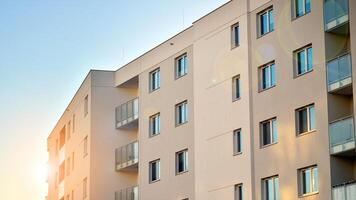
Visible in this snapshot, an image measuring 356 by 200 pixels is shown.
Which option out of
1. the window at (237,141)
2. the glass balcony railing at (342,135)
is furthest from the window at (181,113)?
the glass balcony railing at (342,135)

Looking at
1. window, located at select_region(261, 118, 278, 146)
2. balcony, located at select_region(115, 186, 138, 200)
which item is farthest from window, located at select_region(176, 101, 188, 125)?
window, located at select_region(261, 118, 278, 146)

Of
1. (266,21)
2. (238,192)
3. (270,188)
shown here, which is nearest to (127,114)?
(238,192)

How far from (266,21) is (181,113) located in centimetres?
1018

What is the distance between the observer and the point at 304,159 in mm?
42094

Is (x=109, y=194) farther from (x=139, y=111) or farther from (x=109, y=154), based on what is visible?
(x=139, y=111)

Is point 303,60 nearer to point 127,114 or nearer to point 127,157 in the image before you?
point 127,157

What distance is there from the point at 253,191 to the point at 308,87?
6394mm

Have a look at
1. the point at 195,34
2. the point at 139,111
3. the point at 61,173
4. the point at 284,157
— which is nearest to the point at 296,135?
the point at 284,157

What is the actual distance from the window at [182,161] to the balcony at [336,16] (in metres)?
14.8

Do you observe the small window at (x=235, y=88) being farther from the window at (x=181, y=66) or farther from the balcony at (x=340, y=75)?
the balcony at (x=340, y=75)

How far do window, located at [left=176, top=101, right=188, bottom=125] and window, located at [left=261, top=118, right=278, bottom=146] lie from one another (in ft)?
28.5

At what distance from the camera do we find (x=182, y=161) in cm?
5391

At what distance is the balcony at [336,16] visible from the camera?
4056cm

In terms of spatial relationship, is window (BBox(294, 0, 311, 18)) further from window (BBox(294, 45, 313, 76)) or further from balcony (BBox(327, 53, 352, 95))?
balcony (BBox(327, 53, 352, 95))
